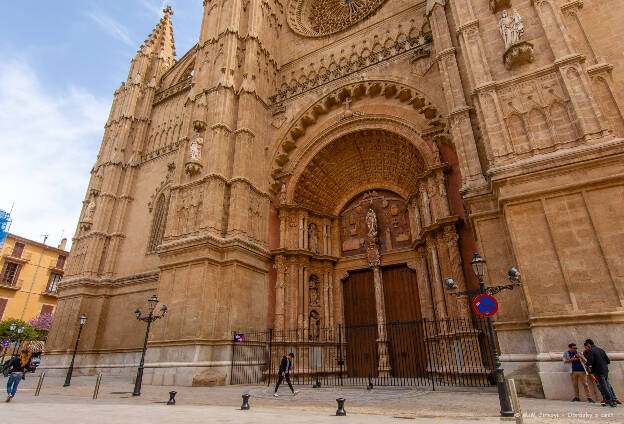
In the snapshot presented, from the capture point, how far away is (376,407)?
21.4ft

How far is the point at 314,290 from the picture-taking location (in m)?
15.8

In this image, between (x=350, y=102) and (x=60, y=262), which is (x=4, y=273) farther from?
(x=350, y=102)

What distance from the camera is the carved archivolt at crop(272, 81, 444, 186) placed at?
13840 millimetres

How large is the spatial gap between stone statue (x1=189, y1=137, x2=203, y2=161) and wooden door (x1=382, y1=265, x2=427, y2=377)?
998 centimetres

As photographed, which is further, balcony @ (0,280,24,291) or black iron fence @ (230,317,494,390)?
balcony @ (0,280,24,291)

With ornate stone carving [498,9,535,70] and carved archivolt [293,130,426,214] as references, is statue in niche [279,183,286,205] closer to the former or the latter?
carved archivolt [293,130,426,214]

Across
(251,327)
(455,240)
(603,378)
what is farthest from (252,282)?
(603,378)

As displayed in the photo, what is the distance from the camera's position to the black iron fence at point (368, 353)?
10.5 metres

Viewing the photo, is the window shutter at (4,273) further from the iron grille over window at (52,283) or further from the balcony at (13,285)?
the iron grille over window at (52,283)

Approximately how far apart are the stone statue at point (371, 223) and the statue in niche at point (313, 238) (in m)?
2.59

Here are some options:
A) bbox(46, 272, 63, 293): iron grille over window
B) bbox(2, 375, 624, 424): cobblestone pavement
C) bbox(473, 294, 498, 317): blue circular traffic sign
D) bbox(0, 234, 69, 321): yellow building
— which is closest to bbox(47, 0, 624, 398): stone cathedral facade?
bbox(2, 375, 624, 424): cobblestone pavement

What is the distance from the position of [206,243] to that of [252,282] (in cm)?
258

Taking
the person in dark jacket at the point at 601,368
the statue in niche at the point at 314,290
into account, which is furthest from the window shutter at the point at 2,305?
Result: the person in dark jacket at the point at 601,368

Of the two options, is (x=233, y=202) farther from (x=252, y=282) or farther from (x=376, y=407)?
(x=376, y=407)
